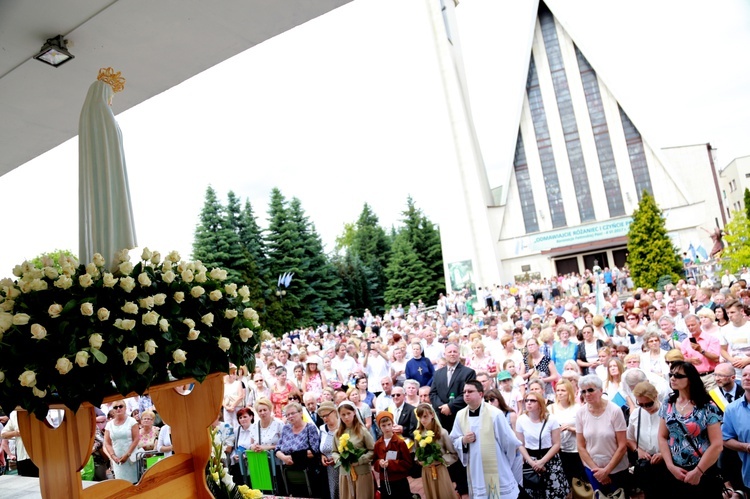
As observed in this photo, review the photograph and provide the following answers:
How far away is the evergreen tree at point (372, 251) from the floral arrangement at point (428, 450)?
127 ft

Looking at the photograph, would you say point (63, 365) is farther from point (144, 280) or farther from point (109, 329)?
point (144, 280)

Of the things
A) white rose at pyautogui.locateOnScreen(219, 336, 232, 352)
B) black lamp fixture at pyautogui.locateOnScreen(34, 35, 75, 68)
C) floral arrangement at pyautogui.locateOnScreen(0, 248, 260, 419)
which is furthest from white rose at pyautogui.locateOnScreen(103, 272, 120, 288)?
black lamp fixture at pyautogui.locateOnScreen(34, 35, 75, 68)

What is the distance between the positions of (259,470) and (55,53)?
516 centimetres

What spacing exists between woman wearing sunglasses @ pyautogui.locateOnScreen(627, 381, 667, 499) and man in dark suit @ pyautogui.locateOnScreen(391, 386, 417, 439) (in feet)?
7.49

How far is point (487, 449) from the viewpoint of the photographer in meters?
5.14

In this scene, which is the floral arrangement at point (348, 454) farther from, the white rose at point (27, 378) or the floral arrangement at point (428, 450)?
the white rose at point (27, 378)

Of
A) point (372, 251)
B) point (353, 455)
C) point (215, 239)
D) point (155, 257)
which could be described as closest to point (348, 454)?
point (353, 455)

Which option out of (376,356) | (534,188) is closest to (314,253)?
(534,188)

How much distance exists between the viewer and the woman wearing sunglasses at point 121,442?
255 inches

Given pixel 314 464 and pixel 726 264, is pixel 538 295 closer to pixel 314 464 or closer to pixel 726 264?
pixel 726 264

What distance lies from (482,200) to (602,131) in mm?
9739

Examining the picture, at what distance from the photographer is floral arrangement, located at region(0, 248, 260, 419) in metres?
1.97

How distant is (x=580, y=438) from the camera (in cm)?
498

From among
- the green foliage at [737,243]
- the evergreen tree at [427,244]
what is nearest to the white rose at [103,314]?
the green foliage at [737,243]
